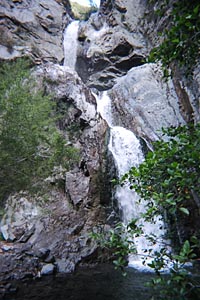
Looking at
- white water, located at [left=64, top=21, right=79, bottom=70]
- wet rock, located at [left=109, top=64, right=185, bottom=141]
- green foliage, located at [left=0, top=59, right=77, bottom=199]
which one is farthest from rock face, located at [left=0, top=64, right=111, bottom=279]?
white water, located at [left=64, top=21, right=79, bottom=70]

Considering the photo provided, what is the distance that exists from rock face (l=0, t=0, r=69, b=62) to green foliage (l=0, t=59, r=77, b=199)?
24.8ft

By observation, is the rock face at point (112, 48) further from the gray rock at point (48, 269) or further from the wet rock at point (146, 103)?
the gray rock at point (48, 269)

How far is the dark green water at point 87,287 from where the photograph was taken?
609 cm

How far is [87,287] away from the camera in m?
6.73

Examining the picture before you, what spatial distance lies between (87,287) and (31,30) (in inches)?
750

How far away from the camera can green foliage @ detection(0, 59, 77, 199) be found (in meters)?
9.16

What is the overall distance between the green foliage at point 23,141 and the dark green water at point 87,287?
3844 millimetres

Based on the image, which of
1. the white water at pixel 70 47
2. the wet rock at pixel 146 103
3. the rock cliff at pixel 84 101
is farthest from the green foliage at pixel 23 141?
the white water at pixel 70 47

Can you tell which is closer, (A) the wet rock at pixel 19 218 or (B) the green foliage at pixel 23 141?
(B) the green foliage at pixel 23 141

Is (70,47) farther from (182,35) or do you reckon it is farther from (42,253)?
(182,35)

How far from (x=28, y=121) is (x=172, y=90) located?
9135mm

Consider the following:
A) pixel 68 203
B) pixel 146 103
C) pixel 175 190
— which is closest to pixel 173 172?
pixel 175 190

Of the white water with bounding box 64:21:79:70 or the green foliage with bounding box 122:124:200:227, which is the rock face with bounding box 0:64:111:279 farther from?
the white water with bounding box 64:21:79:70

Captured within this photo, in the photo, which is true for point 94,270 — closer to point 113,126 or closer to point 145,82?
point 113,126
